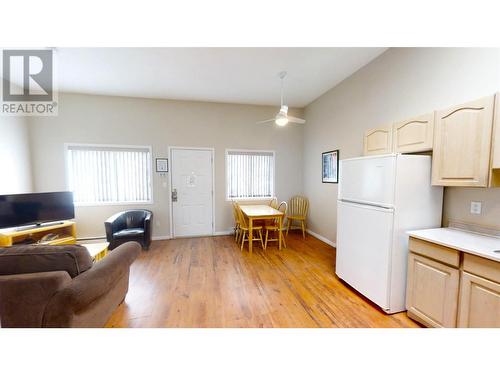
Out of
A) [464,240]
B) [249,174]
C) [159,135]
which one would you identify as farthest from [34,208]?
[464,240]

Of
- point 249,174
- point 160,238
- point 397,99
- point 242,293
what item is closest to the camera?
point 242,293

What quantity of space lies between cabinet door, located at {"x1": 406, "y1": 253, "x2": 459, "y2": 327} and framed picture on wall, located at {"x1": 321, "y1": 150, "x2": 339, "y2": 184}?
1.94m

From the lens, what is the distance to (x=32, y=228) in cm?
280

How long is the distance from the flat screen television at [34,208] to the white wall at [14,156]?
501 millimetres

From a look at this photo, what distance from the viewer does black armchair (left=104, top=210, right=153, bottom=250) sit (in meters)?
3.20

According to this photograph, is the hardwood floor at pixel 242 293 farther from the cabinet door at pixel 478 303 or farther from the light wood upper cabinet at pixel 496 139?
the light wood upper cabinet at pixel 496 139

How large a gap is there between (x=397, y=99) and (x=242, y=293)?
302 centimetres

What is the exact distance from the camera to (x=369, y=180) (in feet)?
6.46

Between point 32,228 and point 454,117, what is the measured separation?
5.20 metres

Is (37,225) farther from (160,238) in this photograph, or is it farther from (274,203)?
(274,203)

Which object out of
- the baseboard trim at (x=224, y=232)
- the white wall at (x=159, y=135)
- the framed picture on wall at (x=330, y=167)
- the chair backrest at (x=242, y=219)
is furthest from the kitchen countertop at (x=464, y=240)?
the baseboard trim at (x=224, y=232)

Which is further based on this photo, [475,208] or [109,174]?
[109,174]

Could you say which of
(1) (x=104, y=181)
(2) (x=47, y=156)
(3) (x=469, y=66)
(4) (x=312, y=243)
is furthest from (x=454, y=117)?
(2) (x=47, y=156)
